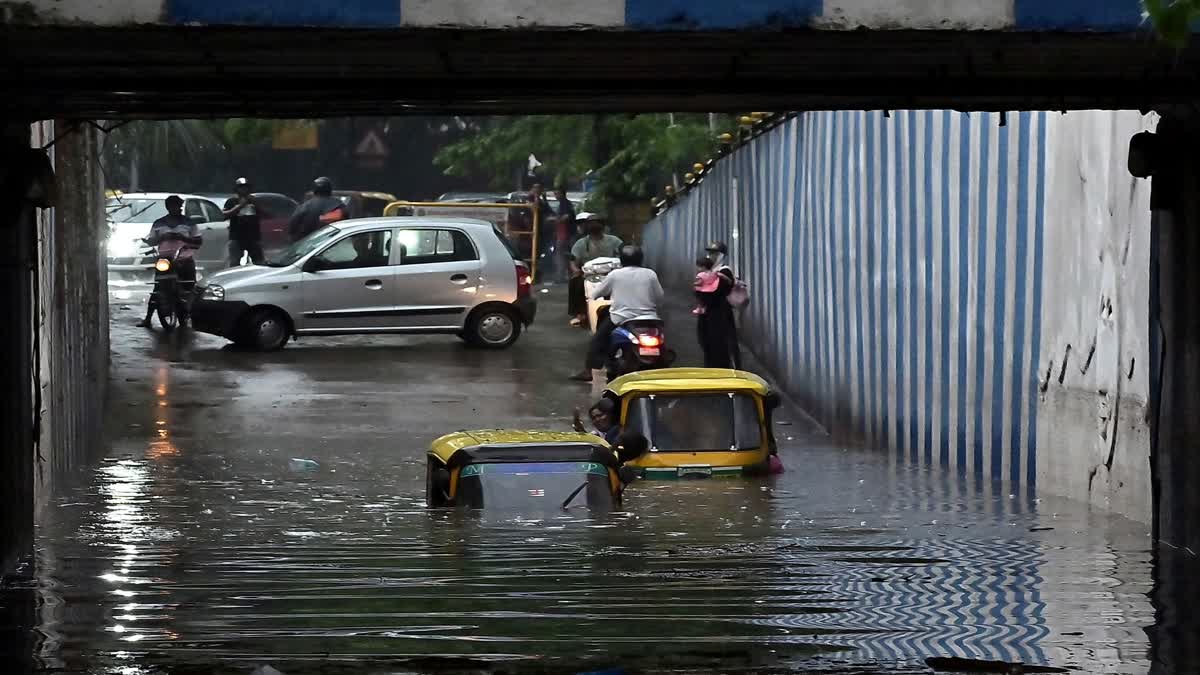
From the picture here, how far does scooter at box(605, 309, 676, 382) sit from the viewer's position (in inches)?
817

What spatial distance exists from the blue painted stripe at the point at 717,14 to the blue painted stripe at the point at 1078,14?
0.84 m

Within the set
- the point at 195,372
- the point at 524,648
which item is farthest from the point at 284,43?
the point at 195,372

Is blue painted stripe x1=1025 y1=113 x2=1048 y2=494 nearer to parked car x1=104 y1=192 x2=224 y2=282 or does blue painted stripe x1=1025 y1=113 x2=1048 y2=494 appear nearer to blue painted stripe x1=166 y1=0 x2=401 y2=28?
blue painted stripe x1=166 y1=0 x2=401 y2=28

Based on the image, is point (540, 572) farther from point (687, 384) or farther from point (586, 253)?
point (586, 253)

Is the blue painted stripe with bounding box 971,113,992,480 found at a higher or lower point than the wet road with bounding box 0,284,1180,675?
higher

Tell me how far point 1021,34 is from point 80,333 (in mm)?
12149

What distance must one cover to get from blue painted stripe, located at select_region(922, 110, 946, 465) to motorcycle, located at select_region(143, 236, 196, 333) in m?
11.2

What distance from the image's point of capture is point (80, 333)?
18.5 m

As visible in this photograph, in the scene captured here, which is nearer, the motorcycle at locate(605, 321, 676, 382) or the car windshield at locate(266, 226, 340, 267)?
the motorcycle at locate(605, 321, 676, 382)

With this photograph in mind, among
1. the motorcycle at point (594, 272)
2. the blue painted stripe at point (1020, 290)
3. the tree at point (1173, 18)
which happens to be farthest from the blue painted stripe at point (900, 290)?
the tree at point (1173, 18)

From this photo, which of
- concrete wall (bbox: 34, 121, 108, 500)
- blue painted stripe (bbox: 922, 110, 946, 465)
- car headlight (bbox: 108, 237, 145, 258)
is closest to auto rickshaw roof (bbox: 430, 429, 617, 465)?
concrete wall (bbox: 34, 121, 108, 500)

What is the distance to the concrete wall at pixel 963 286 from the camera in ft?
45.2

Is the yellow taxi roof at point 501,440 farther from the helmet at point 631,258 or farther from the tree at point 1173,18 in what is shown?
the tree at point 1173,18

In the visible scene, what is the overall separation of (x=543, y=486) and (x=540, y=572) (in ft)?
7.45
